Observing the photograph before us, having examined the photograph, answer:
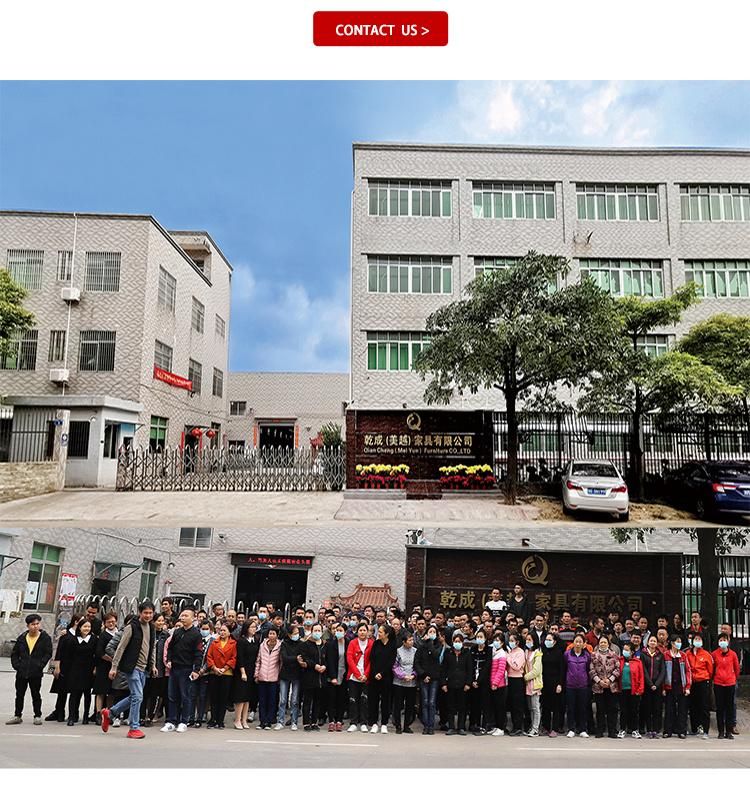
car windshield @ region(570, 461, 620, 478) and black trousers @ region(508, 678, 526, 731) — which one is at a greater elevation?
car windshield @ region(570, 461, 620, 478)

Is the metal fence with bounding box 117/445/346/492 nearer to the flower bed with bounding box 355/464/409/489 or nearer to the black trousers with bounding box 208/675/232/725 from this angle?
the flower bed with bounding box 355/464/409/489

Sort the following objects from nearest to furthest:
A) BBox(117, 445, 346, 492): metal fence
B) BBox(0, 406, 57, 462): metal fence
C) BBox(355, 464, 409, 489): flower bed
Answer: BBox(0, 406, 57, 462): metal fence < BBox(117, 445, 346, 492): metal fence < BBox(355, 464, 409, 489): flower bed

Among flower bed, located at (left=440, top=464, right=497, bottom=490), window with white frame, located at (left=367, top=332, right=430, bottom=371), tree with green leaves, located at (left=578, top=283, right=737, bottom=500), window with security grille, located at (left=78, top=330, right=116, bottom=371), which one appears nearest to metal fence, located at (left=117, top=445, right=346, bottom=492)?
flower bed, located at (left=440, top=464, right=497, bottom=490)

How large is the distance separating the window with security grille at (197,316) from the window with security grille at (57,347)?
3.08 metres

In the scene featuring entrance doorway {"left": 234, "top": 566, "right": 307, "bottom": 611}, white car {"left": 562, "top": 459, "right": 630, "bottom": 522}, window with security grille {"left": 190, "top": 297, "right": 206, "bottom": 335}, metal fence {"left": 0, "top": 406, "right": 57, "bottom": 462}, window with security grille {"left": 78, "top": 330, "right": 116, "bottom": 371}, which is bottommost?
entrance doorway {"left": 234, "top": 566, "right": 307, "bottom": 611}

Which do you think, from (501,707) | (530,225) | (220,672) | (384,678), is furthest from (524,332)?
(530,225)

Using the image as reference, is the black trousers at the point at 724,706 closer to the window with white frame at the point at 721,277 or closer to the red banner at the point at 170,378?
the window with white frame at the point at 721,277

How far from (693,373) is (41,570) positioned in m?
8.42

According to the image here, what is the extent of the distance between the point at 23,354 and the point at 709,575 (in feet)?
36.5

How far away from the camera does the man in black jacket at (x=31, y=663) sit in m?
4.59

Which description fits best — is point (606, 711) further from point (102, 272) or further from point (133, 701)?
point (102, 272)

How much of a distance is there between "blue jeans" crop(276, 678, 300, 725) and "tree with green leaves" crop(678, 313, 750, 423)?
7268 mm

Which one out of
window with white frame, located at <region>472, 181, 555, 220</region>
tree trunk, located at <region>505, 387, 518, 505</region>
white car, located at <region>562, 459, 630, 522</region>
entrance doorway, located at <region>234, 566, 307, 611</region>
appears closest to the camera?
entrance doorway, located at <region>234, 566, 307, 611</region>

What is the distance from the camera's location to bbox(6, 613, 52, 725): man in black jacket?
4.59 m
